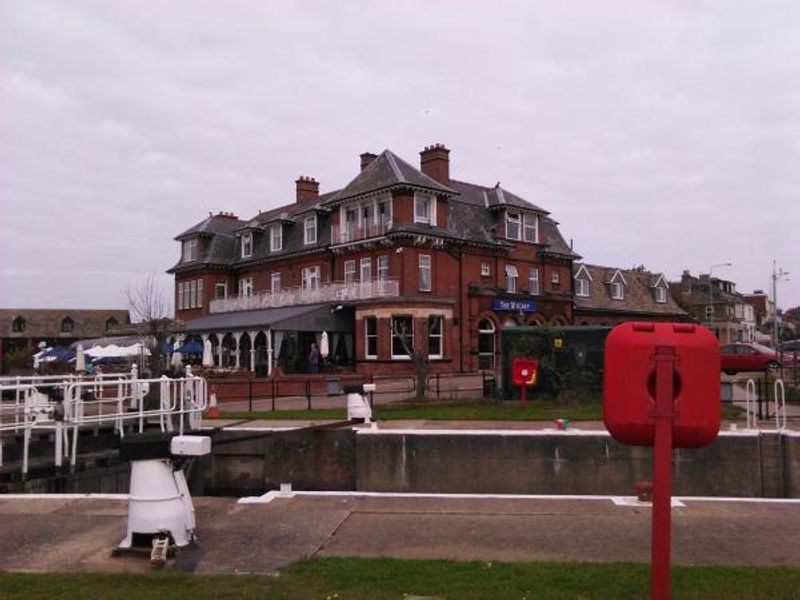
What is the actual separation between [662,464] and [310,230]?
40504 millimetres

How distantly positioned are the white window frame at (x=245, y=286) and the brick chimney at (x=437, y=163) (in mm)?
14422

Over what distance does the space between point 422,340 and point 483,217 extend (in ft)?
34.4

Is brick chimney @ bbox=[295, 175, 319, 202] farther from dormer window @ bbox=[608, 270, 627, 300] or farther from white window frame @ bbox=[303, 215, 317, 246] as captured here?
dormer window @ bbox=[608, 270, 627, 300]

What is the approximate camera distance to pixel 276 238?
46.8 m

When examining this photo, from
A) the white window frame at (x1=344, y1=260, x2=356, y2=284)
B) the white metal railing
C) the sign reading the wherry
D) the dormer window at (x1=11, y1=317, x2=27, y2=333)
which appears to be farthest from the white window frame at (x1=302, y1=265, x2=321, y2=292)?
the dormer window at (x1=11, y1=317, x2=27, y2=333)

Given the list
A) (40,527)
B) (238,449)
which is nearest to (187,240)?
(238,449)

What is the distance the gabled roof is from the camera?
37.3 m

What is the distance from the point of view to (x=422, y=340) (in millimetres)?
34594

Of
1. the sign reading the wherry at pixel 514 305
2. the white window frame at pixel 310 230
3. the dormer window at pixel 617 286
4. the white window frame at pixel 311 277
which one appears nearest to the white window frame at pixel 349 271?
the white window frame at pixel 311 277

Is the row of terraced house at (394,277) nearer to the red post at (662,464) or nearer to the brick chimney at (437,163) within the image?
the brick chimney at (437,163)

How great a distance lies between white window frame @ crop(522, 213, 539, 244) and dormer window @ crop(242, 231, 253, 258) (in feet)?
57.8

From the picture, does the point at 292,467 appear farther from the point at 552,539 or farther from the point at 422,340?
the point at 422,340

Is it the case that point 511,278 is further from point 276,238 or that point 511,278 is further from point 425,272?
point 276,238

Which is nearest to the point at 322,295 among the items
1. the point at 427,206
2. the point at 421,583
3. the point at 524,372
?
the point at 427,206
